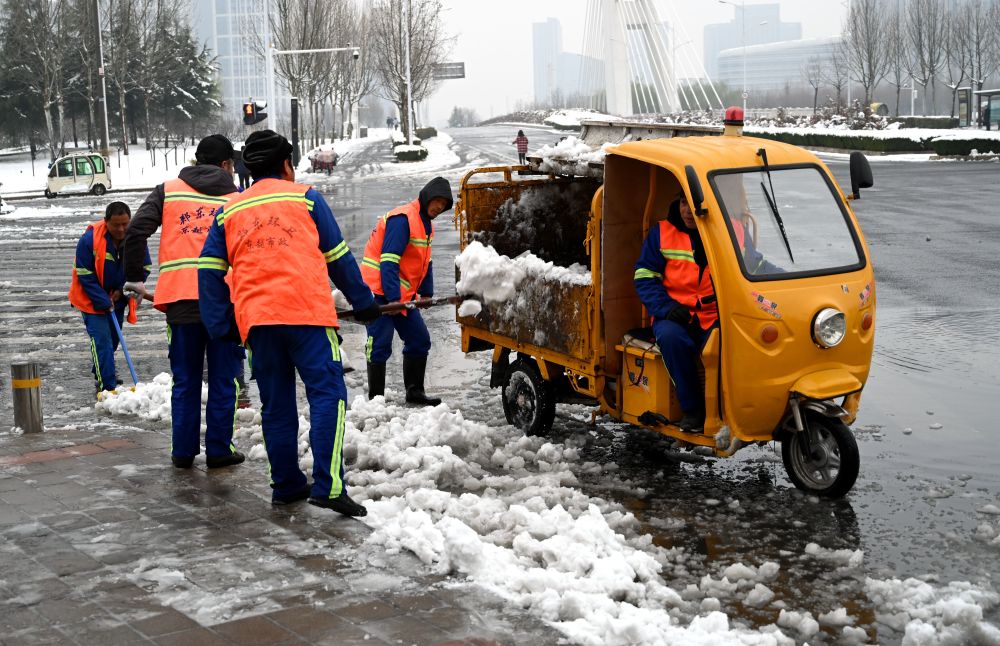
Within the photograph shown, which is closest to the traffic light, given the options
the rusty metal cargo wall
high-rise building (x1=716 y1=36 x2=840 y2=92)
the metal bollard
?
the rusty metal cargo wall

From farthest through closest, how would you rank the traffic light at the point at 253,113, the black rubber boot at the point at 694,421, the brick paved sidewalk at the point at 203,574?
1. the traffic light at the point at 253,113
2. the black rubber boot at the point at 694,421
3. the brick paved sidewalk at the point at 203,574

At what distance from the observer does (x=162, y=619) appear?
4.44 m

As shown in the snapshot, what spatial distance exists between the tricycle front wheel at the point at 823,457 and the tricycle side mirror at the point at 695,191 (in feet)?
4.06

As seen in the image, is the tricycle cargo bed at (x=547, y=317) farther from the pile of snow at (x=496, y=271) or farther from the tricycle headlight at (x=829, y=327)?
the tricycle headlight at (x=829, y=327)

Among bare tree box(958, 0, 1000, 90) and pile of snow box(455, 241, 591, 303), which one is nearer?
pile of snow box(455, 241, 591, 303)

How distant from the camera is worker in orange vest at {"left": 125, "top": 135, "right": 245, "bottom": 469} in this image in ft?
22.0

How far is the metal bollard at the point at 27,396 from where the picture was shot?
7.74 meters

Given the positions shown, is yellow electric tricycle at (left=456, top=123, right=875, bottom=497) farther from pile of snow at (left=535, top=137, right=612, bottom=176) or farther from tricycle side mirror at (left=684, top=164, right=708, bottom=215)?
pile of snow at (left=535, top=137, right=612, bottom=176)

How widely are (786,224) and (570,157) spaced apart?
6.00 ft

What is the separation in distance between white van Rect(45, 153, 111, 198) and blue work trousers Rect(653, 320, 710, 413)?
3784 cm

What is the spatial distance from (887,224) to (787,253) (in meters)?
14.2

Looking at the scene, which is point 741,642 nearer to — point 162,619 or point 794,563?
point 794,563

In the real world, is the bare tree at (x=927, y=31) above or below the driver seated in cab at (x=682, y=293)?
above

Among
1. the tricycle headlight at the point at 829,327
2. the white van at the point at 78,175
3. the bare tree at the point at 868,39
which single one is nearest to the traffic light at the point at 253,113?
the white van at the point at 78,175
